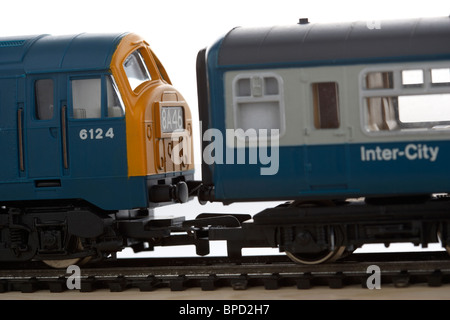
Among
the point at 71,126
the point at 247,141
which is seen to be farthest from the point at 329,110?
the point at 71,126

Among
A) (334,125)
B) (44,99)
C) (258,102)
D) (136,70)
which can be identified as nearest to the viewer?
(334,125)

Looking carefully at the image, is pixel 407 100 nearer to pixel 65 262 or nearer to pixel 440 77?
pixel 440 77

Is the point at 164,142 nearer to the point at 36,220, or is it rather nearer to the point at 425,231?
the point at 36,220

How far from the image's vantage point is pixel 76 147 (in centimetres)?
1152

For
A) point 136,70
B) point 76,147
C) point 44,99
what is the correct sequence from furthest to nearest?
point 136,70, point 44,99, point 76,147

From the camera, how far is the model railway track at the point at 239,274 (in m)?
10.5

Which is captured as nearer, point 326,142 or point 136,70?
point 326,142

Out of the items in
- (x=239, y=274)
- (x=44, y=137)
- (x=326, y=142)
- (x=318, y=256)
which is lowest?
(x=239, y=274)

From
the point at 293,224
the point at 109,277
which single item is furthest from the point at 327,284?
the point at 109,277

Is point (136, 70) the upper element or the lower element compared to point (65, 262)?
upper

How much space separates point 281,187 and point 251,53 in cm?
167

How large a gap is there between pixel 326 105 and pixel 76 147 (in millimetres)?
3274

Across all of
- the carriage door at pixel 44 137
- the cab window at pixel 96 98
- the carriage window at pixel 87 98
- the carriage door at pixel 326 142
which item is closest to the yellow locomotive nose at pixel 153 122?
the cab window at pixel 96 98

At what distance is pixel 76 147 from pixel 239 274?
2686 mm
